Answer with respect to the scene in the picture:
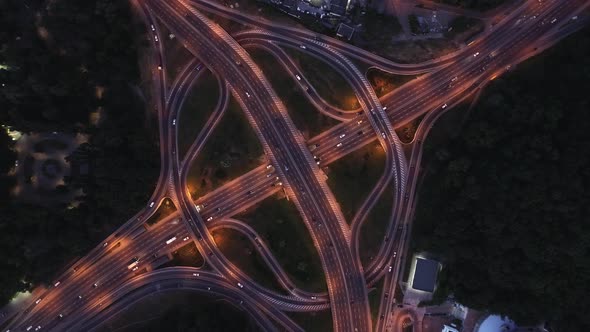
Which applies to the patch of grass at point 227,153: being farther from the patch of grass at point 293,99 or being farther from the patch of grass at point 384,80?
the patch of grass at point 384,80

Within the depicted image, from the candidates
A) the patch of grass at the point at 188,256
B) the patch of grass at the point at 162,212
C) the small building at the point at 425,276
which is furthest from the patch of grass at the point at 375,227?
the patch of grass at the point at 162,212

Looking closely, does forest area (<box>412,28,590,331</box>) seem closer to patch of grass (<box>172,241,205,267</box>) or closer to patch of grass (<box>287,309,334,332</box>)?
patch of grass (<box>287,309,334,332</box>)

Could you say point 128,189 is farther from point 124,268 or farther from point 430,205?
point 430,205

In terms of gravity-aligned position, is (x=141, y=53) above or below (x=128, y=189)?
above

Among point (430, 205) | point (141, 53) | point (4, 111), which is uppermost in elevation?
point (141, 53)

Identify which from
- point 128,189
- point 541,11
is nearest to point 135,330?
point 128,189
